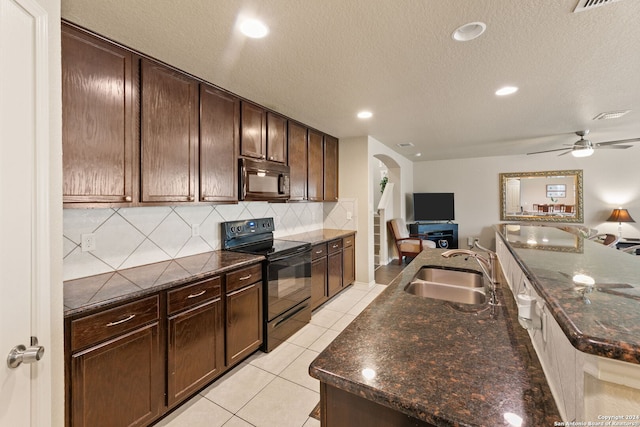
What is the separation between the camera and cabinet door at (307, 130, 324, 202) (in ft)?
12.0

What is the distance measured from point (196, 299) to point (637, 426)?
197cm

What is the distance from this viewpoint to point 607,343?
48cm

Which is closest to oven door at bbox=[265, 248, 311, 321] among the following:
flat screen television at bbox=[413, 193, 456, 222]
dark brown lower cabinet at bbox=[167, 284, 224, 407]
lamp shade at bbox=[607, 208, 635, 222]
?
dark brown lower cabinet at bbox=[167, 284, 224, 407]

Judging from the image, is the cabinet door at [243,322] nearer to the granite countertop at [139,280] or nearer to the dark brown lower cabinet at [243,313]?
the dark brown lower cabinet at [243,313]

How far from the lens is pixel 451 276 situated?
1.96m

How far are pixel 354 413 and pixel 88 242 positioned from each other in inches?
77.3

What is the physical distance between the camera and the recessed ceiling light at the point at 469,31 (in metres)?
1.55

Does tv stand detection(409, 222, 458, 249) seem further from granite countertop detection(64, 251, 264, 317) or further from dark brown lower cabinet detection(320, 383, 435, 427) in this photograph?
dark brown lower cabinet detection(320, 383, 435, 427)

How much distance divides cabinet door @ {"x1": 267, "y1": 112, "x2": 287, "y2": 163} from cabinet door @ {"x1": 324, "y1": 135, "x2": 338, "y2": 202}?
38.7 inches

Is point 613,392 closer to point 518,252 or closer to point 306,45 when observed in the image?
point 518,252

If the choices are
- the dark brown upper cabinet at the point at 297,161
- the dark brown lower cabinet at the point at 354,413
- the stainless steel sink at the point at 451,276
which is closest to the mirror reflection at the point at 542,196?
the dark brown upper cabinet at the point at 297,161

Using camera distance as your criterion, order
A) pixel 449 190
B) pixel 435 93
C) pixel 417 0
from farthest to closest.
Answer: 1. pixel 449 190
2. pixel 435 93
3. pixel 417 0

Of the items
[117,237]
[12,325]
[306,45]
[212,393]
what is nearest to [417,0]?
[306,45]

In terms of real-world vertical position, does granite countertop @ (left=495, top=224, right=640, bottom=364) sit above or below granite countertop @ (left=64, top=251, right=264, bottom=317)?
above
